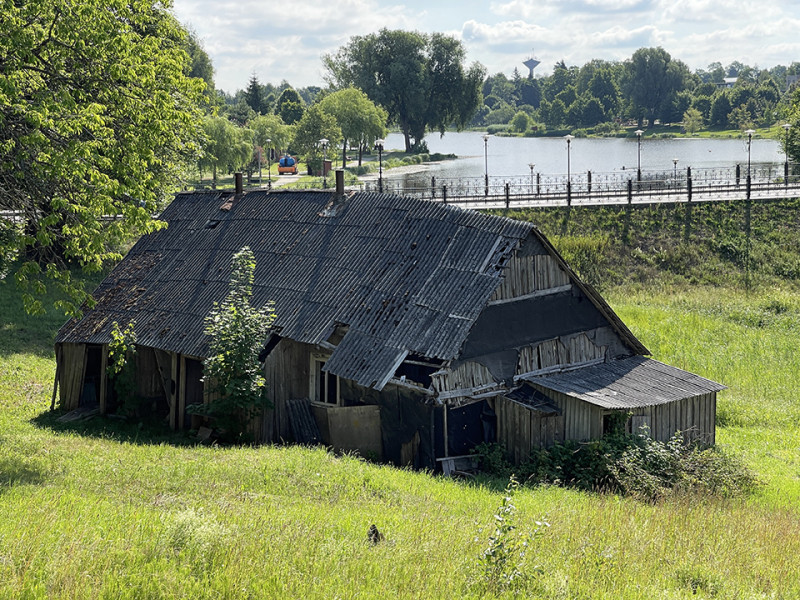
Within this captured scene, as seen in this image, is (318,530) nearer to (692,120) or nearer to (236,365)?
(236,365)

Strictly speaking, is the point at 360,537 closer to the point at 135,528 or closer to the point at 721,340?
the point at 135,528

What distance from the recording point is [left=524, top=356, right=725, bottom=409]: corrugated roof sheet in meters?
17.0

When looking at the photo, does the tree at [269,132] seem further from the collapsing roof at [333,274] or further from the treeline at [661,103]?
the treeline at [661,103]

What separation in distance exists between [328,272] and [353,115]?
63.4 meters

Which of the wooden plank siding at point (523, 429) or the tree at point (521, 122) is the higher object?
the tree at point (521, 122)

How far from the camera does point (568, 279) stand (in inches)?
741

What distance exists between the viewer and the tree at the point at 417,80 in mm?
92438

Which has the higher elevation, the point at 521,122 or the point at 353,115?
the point at 521,122

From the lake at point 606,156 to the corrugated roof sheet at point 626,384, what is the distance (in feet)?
148

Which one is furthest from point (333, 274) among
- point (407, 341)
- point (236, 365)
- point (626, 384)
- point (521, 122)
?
point (521, 122)

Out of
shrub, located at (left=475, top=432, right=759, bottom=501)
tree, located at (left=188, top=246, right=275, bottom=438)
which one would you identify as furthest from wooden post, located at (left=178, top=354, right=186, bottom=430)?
shrub, located at (left=475, top=432, right=759, bottom=501)

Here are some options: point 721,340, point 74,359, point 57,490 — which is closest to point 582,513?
point 57,490

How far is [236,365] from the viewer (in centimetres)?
1756

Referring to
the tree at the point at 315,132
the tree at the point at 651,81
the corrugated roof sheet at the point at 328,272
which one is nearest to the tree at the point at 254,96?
the tree at the point at 315,132
